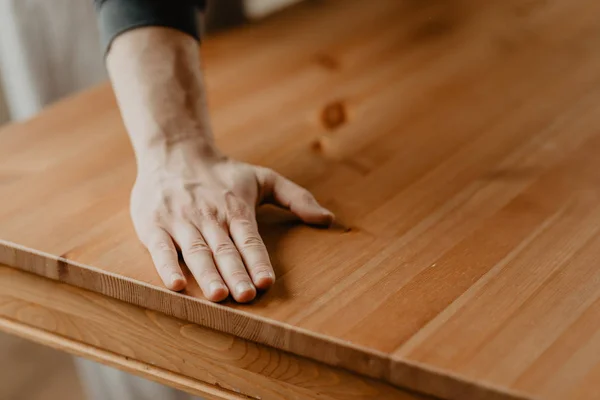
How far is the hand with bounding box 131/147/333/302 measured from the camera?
0.71m

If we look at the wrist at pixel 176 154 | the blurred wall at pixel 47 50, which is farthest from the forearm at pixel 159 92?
the blurred wall at pixel 47 50

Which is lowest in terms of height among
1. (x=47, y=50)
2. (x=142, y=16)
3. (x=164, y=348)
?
(x=164, y=348)

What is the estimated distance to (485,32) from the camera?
4.25ft

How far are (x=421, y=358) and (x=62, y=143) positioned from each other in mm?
603

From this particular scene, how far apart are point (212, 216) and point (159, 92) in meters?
0.19

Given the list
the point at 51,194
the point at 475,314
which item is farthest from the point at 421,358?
the point at 51,194

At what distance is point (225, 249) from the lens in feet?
2.44

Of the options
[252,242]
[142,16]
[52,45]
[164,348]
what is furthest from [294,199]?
[52,45]

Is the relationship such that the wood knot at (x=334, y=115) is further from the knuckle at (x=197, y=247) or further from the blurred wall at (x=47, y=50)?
the blurred wall at (x=47, y=50)

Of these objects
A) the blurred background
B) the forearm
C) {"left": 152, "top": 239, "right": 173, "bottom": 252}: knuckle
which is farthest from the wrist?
the blurred background

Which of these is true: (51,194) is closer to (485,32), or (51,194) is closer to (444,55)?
(444,55)

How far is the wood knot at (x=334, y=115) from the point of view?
1.03 meters

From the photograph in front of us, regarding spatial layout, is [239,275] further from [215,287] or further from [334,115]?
[334,115]

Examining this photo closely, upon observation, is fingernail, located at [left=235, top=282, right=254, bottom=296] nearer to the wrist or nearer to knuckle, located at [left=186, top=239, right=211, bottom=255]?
knuckle, located at [left=186, top=239, right=211, bottom=255]
